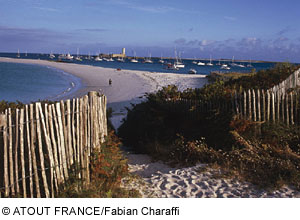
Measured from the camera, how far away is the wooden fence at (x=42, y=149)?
474 cm

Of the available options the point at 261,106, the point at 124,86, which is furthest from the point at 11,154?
the point at 124,86

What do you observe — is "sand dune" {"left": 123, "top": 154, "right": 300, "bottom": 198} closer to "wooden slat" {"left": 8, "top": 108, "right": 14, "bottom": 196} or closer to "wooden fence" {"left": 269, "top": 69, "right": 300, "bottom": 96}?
"wooden slat" {"left": 8, "top": 108, "right": 14, "bottom": 196}

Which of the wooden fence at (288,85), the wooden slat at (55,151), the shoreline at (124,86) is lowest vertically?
the shoreline at (124,86)

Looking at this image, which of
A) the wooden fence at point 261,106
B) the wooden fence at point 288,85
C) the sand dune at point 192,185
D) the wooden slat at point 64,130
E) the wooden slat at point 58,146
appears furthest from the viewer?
the wooden fence at point 288,85

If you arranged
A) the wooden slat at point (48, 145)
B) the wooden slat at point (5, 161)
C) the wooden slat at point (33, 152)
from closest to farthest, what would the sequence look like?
1. the wooden slat at point (5, 161)
2. the wooden slat at point (33, 152)
3. the wooden slat at point (48, 145)

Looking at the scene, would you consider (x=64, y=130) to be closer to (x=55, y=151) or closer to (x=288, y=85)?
(x=55, y=151)

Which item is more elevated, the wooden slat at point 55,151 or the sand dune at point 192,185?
the wooden slat at point 55,151

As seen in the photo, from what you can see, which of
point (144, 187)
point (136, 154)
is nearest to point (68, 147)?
point (144, 187)

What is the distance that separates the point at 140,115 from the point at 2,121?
6709mm

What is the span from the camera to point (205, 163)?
812 cm

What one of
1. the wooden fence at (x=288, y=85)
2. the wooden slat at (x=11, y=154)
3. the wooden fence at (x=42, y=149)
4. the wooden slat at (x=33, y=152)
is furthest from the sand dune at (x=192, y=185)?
the wooden fence at (x=288, y=85)

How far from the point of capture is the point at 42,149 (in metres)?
5.55

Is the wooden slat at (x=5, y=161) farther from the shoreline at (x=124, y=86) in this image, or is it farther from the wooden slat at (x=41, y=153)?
the shoreline at (x=124, y=86)
